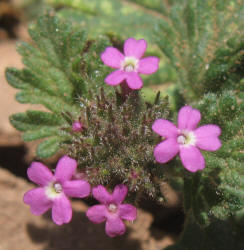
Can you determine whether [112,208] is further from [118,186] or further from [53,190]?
[53,190]

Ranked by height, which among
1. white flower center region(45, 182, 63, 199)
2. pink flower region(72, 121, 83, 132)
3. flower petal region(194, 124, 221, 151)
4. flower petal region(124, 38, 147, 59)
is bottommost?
white flower center region(45, 182, 63, 199)

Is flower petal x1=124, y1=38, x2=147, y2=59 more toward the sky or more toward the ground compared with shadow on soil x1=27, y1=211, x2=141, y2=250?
more toward the sky

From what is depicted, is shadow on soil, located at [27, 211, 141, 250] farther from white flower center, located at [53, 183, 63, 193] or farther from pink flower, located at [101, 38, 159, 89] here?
pink flower, located at [101, 38, 159, 89]

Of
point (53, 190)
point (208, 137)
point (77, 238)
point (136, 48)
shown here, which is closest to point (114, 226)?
point (53, 190)

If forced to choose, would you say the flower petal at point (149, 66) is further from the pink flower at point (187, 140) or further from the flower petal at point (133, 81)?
the pink flower at point (187, 140)

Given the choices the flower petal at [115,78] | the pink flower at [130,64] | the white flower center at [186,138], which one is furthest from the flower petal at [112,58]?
the white flower center at [186,138]

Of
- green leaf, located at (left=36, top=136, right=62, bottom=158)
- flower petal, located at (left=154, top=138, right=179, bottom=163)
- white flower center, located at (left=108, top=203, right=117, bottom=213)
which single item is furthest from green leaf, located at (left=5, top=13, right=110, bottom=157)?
flower petal, located at (left=154, top=138, right=179, bottom=163)

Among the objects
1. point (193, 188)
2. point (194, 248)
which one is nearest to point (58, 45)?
point (193, 188)
